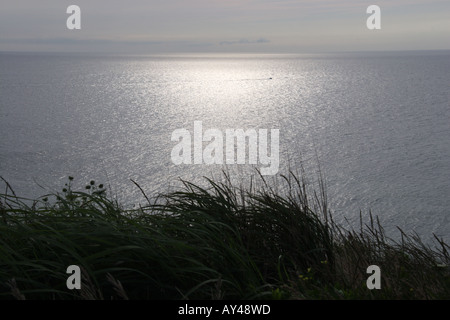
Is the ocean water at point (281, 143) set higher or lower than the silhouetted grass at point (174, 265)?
higher

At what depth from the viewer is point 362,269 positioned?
3.81 m

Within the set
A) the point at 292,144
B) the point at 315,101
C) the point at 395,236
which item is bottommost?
the point at 395,236

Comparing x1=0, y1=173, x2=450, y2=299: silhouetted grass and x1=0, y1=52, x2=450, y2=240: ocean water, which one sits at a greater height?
x1=0, y1=52, x2=450, y2=240: ocean water

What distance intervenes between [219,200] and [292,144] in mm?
24381

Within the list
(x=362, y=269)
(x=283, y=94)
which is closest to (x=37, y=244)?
(x=362, y=269)

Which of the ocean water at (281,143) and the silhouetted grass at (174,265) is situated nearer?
the silhouetted grass at (174,265)

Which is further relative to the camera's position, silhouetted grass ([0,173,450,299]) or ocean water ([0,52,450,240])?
ocean water ([0,52,450,240])

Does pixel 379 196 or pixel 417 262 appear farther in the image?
pixel 379 196

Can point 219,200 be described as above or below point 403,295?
above

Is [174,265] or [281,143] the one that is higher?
[281,143]

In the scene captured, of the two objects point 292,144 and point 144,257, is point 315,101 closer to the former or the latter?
point 292,144

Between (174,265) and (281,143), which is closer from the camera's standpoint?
(174,265)
